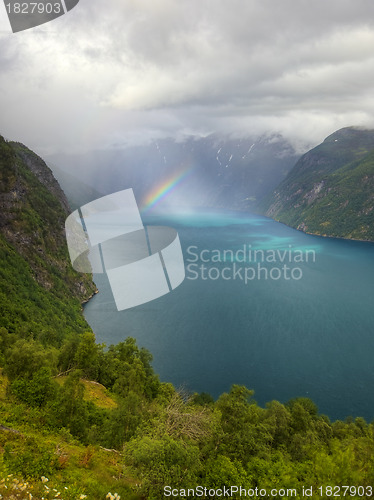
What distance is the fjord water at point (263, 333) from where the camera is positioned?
6075cm

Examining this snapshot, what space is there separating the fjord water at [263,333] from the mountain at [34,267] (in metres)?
8.90

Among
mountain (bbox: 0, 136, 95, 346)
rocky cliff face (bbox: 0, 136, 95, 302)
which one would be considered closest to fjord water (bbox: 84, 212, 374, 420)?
mountain (bbox: 0, 136, 95, 346)

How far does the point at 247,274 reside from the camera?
134625mm

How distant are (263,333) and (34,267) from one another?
72.0 meters

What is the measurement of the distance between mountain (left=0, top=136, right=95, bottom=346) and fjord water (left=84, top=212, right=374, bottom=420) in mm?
8900

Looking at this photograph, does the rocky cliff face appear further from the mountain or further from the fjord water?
the fjord water

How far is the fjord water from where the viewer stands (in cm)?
6075

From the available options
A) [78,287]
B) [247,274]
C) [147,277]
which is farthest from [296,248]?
[78,287]

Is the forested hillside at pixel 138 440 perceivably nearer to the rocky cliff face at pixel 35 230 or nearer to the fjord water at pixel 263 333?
the fjord water at pixel 263 333

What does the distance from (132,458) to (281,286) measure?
110 metres

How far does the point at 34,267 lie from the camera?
95688mm

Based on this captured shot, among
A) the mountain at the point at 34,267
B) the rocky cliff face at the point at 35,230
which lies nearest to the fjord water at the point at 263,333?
the mountain at the point at 34,267

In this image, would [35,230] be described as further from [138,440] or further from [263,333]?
[138,440]

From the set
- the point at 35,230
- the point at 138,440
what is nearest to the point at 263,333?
the point at 138,440
